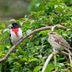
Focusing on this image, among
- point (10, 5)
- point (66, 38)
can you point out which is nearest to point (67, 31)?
point (66, 38)

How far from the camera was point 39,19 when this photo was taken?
4.94 meters

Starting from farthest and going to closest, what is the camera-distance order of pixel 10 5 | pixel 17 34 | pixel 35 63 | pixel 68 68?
pixel 10 5 < pixel 17 34 < pixel 35 63 < pixel 68 68

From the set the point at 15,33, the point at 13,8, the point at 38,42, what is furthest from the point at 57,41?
the point at 13,8

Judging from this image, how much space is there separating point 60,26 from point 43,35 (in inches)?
7.8

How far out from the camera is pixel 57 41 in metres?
4.33

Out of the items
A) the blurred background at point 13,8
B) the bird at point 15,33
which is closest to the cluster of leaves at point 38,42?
the bird at point 15,33

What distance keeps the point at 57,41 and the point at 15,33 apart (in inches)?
29.7

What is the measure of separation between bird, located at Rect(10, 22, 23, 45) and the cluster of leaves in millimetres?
50

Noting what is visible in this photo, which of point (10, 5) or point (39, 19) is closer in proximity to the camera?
point (39, 19)

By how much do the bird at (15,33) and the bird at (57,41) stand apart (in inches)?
22.1

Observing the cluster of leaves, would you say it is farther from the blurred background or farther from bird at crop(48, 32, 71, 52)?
the blurred background

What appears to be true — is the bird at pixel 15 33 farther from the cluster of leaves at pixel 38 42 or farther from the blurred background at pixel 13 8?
the blurred background at pixel 13 8

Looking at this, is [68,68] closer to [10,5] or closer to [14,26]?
[14,26]

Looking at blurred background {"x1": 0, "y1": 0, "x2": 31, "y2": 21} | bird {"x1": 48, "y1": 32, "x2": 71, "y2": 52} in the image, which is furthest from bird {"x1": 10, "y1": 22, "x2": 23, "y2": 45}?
blurred background {"x1": 0, "y1": 0, "x2": 31, "y2": 21}
